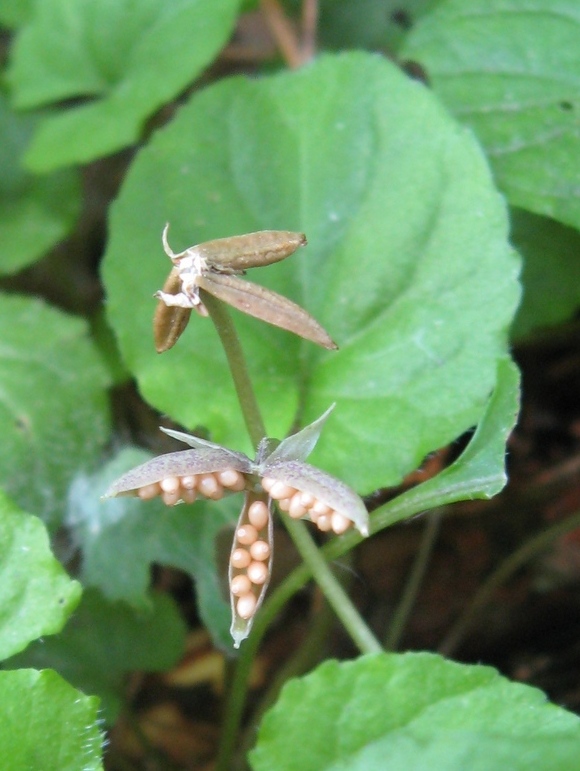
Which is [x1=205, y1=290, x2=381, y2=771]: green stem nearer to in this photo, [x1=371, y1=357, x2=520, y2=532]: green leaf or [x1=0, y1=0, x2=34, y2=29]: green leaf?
[x1=371, y1=357, x2=520, y2=532]: green leaf

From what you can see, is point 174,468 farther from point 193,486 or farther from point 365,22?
point 365,22

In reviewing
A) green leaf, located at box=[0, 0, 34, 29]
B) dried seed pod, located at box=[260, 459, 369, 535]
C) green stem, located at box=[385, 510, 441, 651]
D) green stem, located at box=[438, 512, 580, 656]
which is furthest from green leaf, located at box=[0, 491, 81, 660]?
green leaf, located at box=[0, 0, 34, 29]

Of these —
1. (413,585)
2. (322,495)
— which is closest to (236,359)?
(322,495)

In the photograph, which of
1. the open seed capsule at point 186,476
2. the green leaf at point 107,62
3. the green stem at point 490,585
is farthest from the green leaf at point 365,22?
the open seed capsule at point 186,476

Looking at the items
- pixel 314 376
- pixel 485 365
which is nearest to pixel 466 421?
pixel 485 365

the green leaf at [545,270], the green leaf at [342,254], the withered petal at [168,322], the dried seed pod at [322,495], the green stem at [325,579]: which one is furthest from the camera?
the green leaf at [545,270]

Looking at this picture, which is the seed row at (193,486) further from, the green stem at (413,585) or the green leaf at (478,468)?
the green stem at (413,585)
